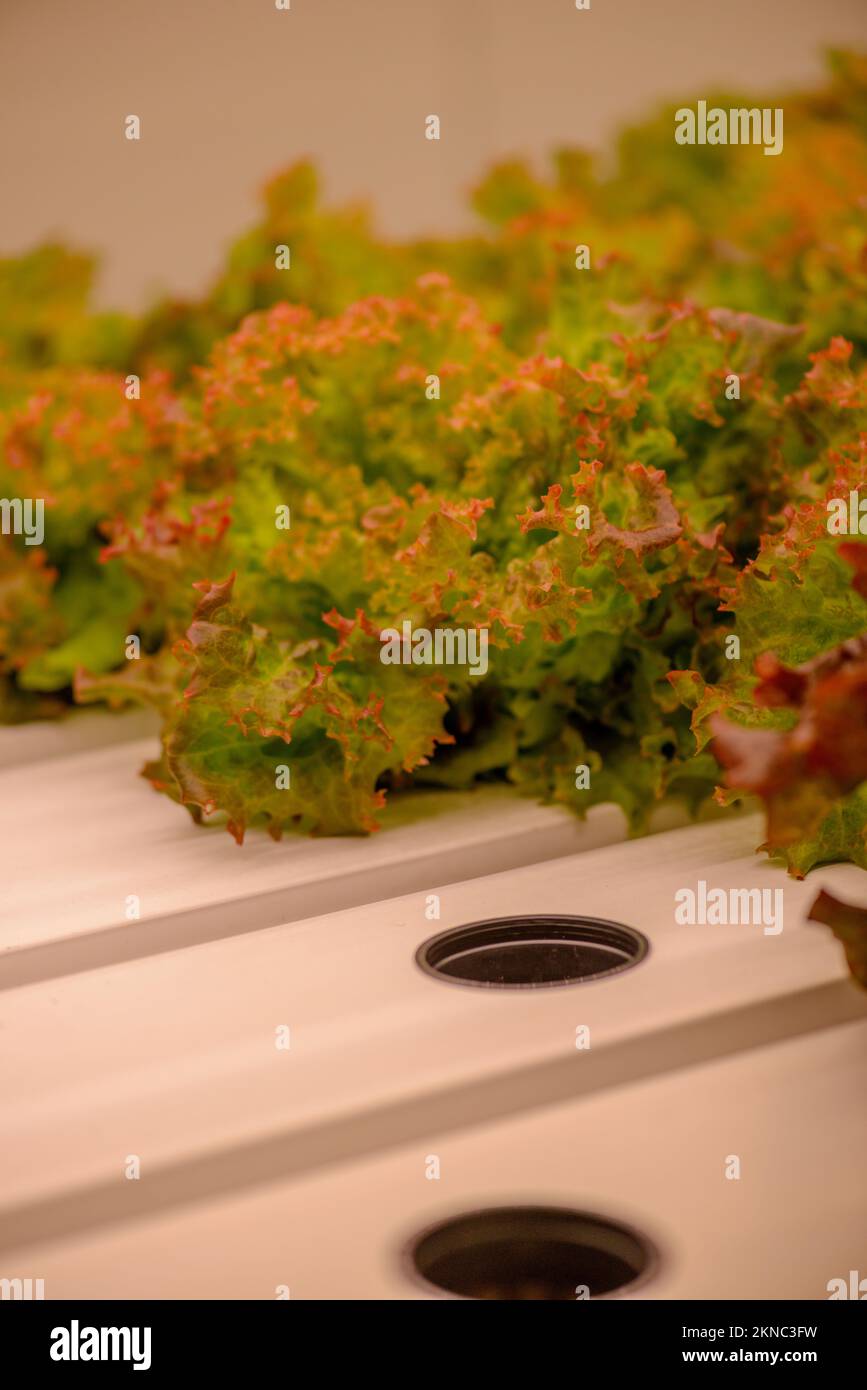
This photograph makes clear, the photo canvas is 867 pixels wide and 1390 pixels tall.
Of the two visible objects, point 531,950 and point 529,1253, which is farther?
point 531,950

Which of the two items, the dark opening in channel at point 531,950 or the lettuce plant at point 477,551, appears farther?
the lettuce plant at point 477,551

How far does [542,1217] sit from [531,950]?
0.37m

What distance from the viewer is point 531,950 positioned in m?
1.31

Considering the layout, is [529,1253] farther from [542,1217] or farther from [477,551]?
[477,551]

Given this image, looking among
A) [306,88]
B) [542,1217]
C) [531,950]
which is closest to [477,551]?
[531,950]

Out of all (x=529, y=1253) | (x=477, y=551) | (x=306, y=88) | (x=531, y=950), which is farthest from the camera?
(x=306, y=88)

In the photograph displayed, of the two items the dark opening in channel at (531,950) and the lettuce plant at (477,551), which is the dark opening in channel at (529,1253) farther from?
the lettuce plant at (477,551)

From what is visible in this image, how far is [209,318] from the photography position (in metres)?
2.68

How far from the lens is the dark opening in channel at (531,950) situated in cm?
127

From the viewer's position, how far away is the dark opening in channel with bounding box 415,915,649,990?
1.27 meters

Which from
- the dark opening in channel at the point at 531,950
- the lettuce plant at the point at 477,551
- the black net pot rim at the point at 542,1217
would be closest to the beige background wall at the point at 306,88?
the lettuce plant at the point at 477,551

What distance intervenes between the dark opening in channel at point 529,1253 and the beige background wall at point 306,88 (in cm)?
353
